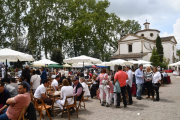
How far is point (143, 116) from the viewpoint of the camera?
5.98 metres

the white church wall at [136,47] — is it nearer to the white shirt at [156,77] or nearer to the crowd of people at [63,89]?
the crowd of people at [63,89]

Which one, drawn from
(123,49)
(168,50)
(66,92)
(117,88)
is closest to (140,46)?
(123,49)

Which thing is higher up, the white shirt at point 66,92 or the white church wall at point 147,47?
the white church wall at point 147,47

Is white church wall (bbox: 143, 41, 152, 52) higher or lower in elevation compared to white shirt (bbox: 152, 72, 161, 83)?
higher

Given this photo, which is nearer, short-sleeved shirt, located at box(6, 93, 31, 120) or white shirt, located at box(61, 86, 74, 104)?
short-sleeved shirt, located at box(6, 93, 31, 120)

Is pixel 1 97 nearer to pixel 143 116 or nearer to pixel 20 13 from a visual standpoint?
pixel 143 116

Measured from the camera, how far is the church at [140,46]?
4497cm

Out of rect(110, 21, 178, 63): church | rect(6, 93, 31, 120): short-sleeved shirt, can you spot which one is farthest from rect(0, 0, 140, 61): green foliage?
rect(6, 93, 31, 120): short-sleeved shirt

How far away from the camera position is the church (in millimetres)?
44969

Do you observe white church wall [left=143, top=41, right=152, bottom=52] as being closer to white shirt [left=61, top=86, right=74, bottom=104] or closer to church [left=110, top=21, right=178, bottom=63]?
church [left=110, top=21, right=178, bottom=63]

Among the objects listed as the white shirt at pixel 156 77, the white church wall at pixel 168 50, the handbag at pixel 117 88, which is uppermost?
the white church wall at pixel 168 50

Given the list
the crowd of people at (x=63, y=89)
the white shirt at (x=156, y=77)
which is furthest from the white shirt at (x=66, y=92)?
the white shirt at (x=156, y=77)

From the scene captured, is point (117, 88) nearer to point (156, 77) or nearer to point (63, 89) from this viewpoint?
point (63, 89)

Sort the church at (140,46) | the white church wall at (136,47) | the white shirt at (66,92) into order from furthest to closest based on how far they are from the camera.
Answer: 1. the white church wall at (136,47)
2. the church at (140,46)
3. the white shirt at (66,92)
